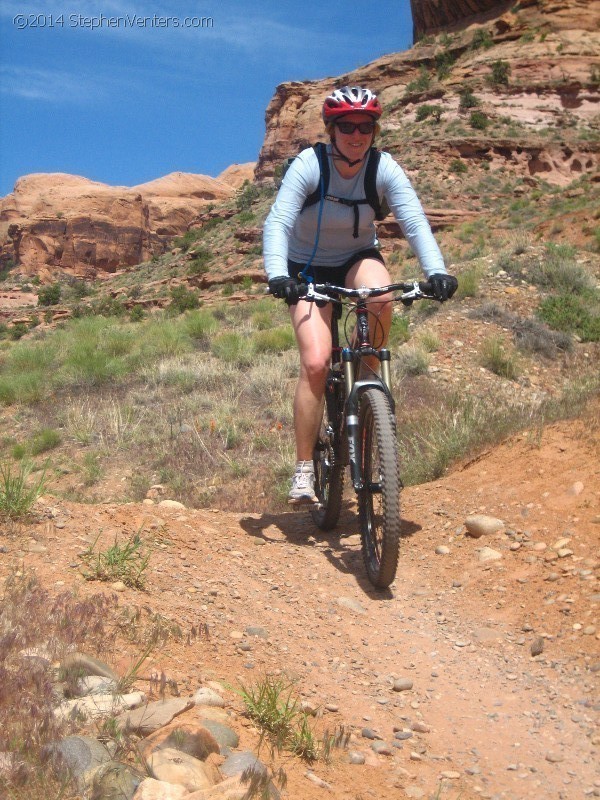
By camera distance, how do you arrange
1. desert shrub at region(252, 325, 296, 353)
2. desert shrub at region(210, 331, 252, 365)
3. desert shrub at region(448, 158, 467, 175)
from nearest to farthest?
desert shrub at region(210, 331, 252, 365) < desert shrub at region(252, 325, 296, 353) < desert shrub at region(448, 158, 467, 175)

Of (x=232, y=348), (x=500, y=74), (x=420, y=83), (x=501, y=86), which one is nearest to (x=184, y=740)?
(x=232, y=348)

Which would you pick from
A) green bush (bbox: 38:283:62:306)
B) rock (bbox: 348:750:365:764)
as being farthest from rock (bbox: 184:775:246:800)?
green bush (bbox: 38:283:62:306)

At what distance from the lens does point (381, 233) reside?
97.7 ft

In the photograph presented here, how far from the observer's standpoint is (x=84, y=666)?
7.71 ft

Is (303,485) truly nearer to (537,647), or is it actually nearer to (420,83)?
(537,647)

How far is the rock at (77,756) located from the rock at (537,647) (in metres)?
1.75

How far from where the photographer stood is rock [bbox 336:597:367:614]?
3.43 metres

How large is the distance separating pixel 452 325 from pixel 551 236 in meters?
7.42

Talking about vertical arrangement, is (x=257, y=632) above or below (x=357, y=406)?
below

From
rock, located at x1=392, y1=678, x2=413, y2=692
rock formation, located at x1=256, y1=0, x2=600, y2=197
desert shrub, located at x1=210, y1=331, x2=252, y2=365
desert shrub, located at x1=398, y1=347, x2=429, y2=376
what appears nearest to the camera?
rock, located at x1=392, y1=678, x2=413, y2=692

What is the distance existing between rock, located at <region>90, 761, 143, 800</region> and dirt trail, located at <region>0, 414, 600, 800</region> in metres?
0.42

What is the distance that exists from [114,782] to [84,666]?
0.62 meters

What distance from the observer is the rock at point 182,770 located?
1.82 m

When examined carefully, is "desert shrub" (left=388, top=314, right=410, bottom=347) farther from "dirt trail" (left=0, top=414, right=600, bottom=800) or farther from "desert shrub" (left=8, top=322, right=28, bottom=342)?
"desert shrub" (left=8, top=322, right=28, bottom=342)
